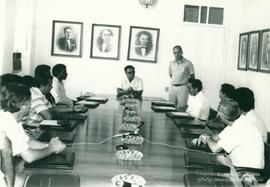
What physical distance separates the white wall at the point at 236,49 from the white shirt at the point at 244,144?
3136 mm

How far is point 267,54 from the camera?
227 inches

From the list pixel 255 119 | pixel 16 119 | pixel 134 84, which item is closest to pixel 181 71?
pixel 134 84

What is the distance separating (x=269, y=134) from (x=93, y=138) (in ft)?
8.47

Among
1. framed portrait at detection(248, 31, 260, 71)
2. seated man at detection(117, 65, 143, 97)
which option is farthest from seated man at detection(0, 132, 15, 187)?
framed portrait at detection(248, 31, 260, 71)

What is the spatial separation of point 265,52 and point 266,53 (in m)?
0.06

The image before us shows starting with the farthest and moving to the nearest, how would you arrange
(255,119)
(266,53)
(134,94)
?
(266,53) < (134,94) < (255,119)

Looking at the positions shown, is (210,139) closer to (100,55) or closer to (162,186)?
(162,186)

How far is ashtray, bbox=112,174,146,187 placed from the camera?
5.86 ft

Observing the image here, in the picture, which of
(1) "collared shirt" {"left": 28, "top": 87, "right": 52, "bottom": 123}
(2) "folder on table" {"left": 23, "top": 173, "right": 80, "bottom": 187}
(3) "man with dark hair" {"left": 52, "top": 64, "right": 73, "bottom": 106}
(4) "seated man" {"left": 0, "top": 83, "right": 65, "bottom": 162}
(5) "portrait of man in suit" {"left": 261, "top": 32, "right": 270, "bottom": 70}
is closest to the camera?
(2) "folder on table" {"left": 23, "top": 173, "right": 80, "bottom": 187}

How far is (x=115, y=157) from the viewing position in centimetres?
227

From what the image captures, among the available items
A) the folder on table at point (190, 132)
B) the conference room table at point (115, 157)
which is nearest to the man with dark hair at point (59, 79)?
the conference room table at point (115, 157)

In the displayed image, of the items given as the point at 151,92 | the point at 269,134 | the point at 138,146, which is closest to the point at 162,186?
the point at 138,146

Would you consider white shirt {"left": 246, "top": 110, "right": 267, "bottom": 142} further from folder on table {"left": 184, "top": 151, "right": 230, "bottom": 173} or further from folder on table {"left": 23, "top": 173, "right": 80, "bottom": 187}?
folder on table {"left": 23, "top": 173, "right": 80, "bottom": 187}

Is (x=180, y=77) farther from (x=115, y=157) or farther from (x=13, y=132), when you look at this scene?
(x=13, y=132)
